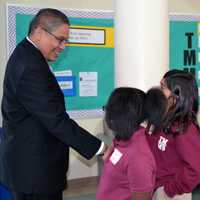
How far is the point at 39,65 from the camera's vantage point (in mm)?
1771

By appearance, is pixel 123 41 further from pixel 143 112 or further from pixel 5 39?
pixel 5 39

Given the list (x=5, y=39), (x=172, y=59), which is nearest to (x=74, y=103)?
(x=5, y=39)

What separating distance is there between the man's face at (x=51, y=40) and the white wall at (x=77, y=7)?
1637 mm

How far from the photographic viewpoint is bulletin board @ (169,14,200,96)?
4.06 m

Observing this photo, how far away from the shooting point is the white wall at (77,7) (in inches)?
133

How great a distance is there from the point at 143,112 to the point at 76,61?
2285mm

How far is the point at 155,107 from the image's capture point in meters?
1.45

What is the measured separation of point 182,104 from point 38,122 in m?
0.68

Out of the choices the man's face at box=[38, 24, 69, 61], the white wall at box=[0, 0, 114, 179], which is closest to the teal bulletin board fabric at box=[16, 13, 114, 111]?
the white wall at box=[0, 0, 114, 179]

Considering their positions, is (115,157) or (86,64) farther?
(86,64)

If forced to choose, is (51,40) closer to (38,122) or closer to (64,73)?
(38,122)

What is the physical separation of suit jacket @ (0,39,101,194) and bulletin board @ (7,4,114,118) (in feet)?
5.83

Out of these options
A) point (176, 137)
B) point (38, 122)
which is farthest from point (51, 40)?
point (176, 137)

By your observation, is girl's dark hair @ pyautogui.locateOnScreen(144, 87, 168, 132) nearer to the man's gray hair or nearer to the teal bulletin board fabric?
the man's gray hair
